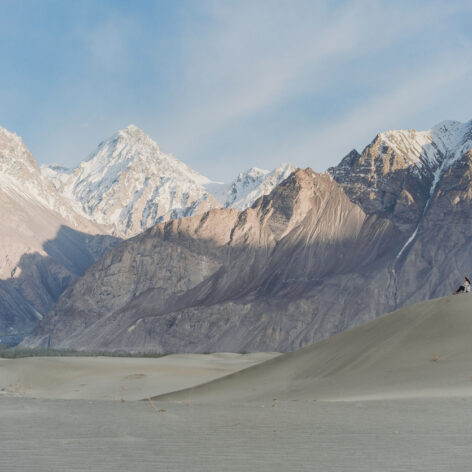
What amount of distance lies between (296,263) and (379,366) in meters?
86.1

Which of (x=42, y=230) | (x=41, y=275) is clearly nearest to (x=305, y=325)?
(x=41, y=275)

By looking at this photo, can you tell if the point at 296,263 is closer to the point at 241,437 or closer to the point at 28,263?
the point at 28,263

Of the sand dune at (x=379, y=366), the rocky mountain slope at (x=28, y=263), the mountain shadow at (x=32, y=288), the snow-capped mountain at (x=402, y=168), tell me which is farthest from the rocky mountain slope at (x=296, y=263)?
the sand dune at (x=379, y=366)

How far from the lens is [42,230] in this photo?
18725 cm

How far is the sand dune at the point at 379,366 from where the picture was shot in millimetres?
15523

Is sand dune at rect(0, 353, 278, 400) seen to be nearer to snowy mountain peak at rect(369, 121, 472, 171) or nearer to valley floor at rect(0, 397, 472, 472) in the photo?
valley floor at rect(0, 397, 472, 472)

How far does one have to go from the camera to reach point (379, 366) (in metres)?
17.7

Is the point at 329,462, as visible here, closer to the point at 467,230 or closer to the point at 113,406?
the point at 113,406

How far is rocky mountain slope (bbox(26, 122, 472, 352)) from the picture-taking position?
92.2 metres

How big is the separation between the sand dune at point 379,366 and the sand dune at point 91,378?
6.88 meters

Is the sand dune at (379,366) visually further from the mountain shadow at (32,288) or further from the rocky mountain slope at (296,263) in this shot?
the mountain shadow at (32,288)

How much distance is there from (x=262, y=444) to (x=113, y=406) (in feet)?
16.6

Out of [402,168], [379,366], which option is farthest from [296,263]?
[379,366]

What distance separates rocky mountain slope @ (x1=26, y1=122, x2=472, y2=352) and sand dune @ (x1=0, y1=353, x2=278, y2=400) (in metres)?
50.0
